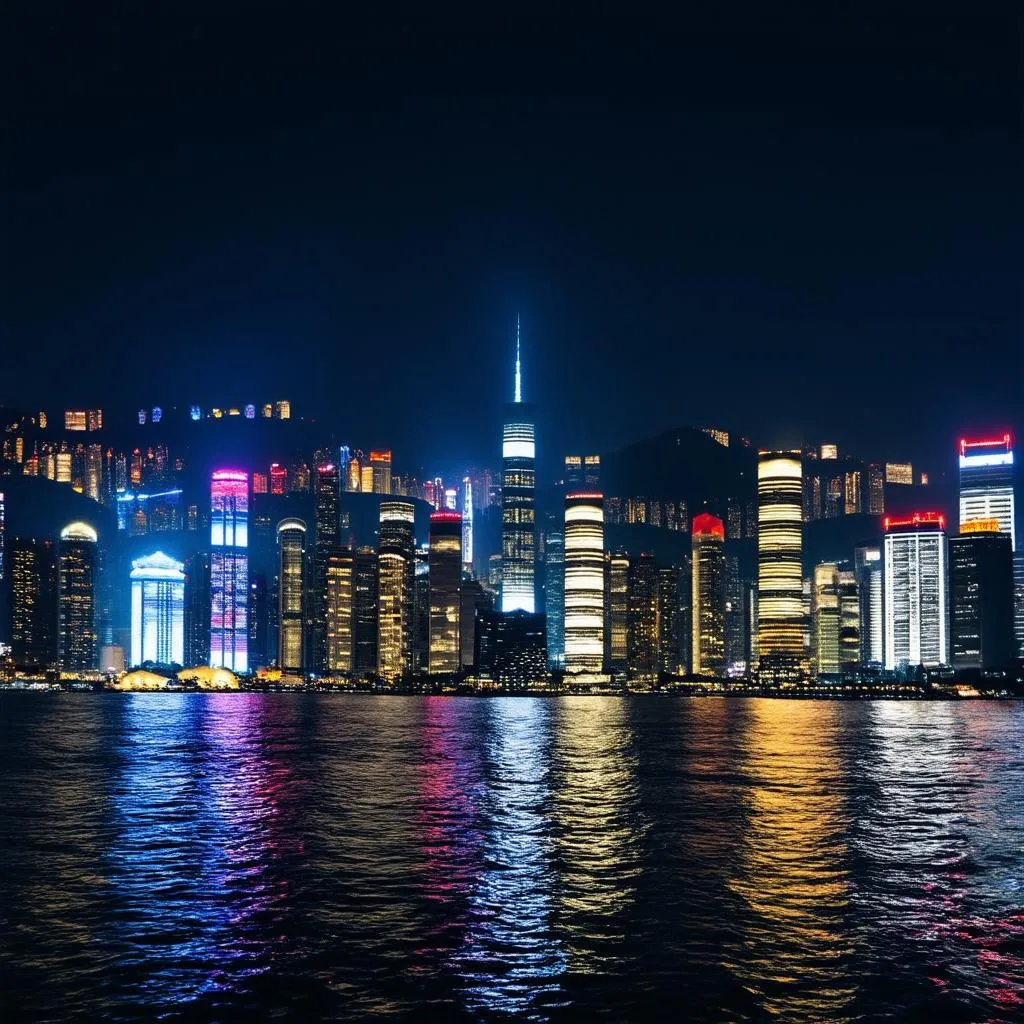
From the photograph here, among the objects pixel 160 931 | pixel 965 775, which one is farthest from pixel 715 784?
pixel 160 931

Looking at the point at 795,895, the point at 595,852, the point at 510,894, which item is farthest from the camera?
the point at 595,852

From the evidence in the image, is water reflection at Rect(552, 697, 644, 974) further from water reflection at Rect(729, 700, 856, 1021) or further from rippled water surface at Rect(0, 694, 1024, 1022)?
water reflection at Rect(729, 700, 856, 1021)

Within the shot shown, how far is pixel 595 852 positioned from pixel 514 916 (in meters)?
12.9

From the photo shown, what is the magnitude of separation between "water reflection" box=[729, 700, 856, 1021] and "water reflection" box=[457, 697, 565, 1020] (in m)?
5.80

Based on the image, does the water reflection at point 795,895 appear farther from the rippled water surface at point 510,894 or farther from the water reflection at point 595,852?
the water reflection at point 595,852

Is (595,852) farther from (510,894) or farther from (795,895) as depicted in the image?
(795,895)

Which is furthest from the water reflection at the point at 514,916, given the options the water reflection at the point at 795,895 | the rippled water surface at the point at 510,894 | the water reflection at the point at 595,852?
the water reflection at the point at 795,895

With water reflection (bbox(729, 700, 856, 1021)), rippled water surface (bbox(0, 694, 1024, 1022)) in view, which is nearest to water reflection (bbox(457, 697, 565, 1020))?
rippled water surface (bbox(0, 694, 1024, 1022))

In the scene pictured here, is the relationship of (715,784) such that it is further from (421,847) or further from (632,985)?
(632,985)

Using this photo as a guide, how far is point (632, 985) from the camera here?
1283 inches

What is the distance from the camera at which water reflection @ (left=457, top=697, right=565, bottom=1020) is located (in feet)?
104

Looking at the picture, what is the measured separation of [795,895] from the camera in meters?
43.8

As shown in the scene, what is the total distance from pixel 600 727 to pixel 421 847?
112 meters

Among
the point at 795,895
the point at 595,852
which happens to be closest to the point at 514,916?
the point at 795,895
